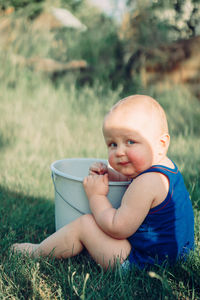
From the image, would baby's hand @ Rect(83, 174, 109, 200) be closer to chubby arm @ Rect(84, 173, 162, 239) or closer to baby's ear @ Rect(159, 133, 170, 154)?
chubby arm @ Rect(84, 173, 162, 239)

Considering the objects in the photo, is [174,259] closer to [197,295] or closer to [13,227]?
[197,295]

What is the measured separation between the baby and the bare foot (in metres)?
0.22

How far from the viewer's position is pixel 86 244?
1519 mm

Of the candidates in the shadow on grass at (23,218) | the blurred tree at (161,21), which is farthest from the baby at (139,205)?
the blurred tree at (161,21)

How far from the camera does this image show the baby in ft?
4.56

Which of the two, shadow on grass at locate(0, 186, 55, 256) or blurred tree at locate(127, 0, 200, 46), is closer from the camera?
shadow on grass at locate(0, 186, 55, 256)

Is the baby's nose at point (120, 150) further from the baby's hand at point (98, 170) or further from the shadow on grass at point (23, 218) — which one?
the shadow on grass at point (23, 218)

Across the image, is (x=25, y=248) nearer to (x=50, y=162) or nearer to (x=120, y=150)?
(x=120, y=150)

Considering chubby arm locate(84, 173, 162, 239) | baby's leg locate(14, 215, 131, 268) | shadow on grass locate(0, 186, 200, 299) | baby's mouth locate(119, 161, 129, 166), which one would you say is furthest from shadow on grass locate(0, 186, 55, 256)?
baby's mouth locate(119, 161, 129, 166)

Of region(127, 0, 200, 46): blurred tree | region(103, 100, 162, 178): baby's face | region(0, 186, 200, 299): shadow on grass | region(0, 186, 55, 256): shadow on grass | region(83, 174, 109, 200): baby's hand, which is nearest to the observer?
region(0, 186, 200, 299): shadow on grass

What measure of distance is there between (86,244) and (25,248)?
1.18 feet

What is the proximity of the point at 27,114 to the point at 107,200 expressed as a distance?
2769 millimetres

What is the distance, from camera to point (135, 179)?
1410mm

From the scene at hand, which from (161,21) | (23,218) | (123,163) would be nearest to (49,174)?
(23,218)
